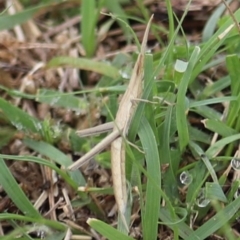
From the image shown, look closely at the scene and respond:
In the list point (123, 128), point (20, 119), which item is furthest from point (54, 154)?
point (123, 128)

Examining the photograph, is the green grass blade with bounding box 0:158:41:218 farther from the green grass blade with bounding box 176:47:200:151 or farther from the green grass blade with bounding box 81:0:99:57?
the green grass blade with bounding box 81:0:99:57

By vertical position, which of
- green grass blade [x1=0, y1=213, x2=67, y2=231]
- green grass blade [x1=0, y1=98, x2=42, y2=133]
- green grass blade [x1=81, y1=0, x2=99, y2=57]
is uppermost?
green grass blade [x1=81, y1=0, x2=99, y2=57]

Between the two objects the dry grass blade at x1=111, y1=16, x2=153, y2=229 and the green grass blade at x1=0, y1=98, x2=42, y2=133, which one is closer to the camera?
the dry grass blade at x1=111, y1=16, x2=153, y2=229

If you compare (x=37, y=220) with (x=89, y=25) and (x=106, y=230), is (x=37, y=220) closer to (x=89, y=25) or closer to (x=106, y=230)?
(x=106, y=230)

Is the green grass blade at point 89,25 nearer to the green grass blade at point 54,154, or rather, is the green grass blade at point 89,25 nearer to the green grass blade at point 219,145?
the green grass blade at point 54,154

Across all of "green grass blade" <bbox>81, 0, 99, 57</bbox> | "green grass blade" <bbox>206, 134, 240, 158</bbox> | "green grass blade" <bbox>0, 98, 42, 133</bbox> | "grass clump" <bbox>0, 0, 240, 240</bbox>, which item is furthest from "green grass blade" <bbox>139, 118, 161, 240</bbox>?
"green grass blade" <bbox>81, 0, 99, 57</bbox>

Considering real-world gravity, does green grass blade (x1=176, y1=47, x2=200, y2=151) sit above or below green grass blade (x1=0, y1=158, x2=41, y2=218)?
above

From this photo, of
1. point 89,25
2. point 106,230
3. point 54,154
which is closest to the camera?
point 106,230
